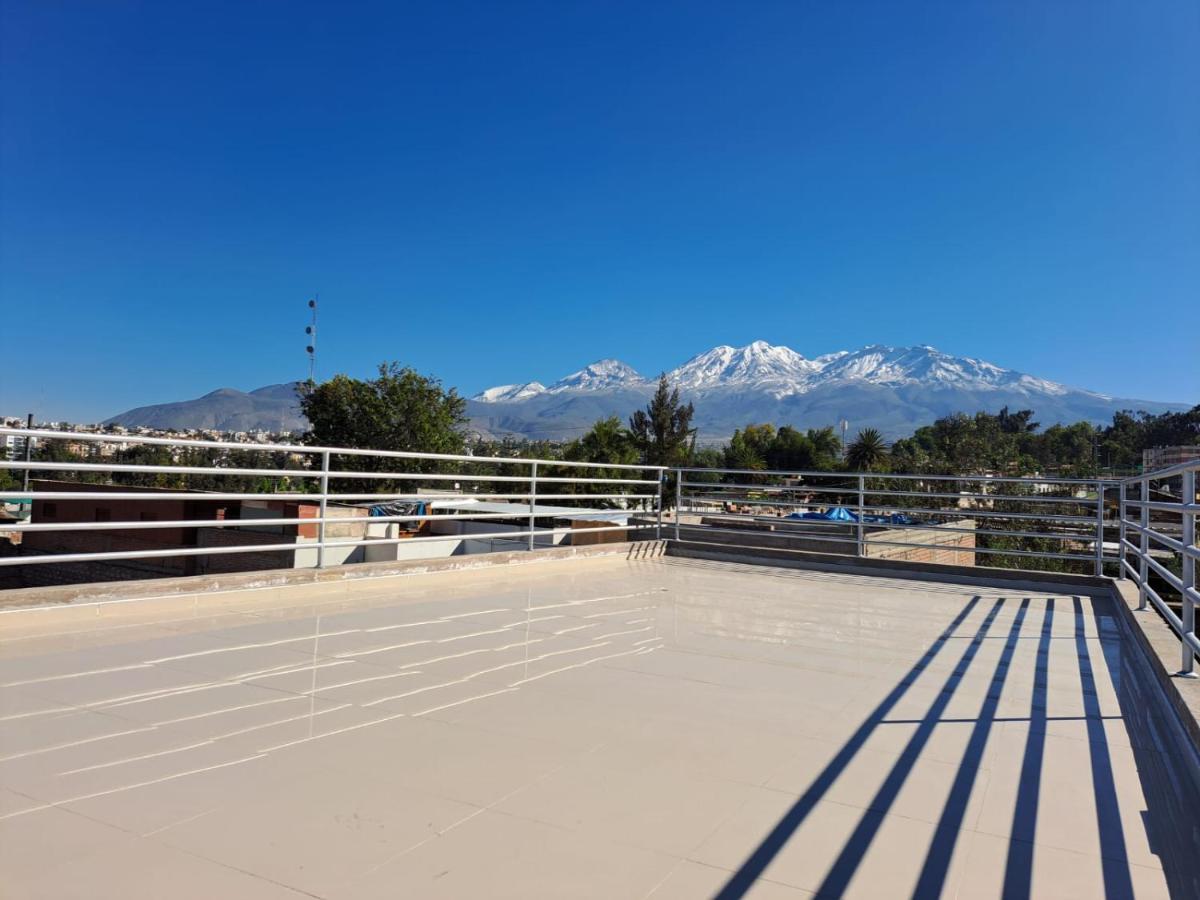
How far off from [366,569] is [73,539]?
26.9m

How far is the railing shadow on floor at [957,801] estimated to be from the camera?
1521 mm

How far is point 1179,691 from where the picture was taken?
2.60 m

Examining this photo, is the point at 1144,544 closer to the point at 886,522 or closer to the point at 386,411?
the point at 886,522

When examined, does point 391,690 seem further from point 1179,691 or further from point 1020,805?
point 1179,691

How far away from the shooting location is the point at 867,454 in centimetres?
5247

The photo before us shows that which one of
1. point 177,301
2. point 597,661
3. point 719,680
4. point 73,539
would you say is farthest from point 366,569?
point 177,301

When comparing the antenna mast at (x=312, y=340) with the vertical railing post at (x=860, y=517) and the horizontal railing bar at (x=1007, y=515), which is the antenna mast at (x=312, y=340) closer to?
the vertical railing post at (x=860, y=517)

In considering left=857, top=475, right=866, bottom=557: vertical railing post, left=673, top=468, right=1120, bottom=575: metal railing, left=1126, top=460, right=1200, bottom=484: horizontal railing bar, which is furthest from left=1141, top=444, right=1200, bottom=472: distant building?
left=857, top=475, right=866, bottom=557: vertical railing post

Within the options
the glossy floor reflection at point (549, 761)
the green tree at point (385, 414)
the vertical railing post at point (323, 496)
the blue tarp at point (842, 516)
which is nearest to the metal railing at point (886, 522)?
the blue tarp at point (842, 516)

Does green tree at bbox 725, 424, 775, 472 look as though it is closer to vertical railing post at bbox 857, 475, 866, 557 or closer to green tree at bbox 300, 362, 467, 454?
green tree at bbox 300, 362, 467, 454

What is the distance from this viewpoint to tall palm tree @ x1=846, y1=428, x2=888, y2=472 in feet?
169

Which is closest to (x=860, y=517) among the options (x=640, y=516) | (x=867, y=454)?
(x=640, y=516)

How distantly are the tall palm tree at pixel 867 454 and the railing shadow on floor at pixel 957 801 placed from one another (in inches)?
1992

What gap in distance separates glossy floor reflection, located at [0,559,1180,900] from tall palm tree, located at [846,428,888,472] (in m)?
50.4
